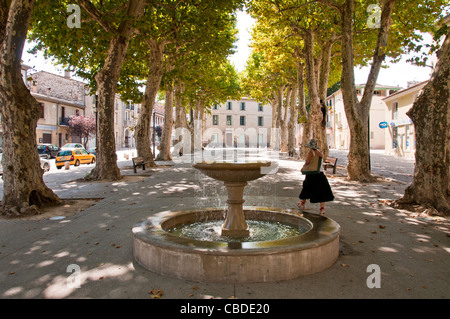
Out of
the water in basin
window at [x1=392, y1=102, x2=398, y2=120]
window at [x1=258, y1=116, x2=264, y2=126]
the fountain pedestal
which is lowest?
the water in basin

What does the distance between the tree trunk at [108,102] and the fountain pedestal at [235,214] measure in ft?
30.0

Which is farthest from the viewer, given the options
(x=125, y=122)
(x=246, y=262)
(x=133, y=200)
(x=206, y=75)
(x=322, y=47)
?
(x=125, y=122)

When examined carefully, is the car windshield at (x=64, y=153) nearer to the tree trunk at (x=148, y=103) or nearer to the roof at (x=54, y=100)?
the tree trunk at (x=148, y=103)

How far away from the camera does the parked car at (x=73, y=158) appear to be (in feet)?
79.5

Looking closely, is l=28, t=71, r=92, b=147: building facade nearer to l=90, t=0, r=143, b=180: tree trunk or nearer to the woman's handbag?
l=90, t=0, r=143, b=180: tree trunk

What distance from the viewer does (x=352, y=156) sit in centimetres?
1359

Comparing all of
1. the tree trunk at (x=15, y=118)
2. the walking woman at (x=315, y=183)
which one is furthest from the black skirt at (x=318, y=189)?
the tree trunk at (x=15, y=118)

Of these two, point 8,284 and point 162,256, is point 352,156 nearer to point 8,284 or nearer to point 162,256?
point 162,256

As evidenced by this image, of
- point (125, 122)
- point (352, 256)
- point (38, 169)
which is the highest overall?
point (125, 122)

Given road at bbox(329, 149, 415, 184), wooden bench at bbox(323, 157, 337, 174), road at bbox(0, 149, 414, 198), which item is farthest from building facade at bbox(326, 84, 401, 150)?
wooden bench at bbox(323, 157, 337, 174)

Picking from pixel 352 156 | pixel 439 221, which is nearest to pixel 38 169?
pixel 439 221

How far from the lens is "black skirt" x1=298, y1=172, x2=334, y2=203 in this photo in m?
7.53

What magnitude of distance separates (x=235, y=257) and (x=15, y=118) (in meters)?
6.46

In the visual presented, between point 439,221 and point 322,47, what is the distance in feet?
51.2
